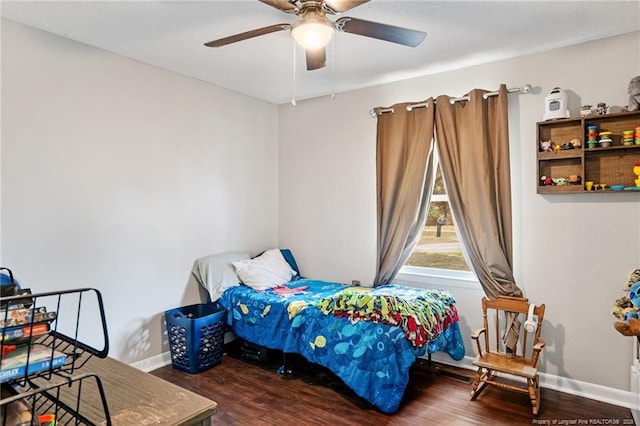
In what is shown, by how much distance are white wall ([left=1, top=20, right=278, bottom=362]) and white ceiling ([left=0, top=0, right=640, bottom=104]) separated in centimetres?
23

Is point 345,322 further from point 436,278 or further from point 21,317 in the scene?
point 21,317

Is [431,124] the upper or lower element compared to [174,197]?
upper

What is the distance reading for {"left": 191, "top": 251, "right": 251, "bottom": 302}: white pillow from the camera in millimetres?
3576

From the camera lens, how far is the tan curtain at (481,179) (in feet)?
9.97

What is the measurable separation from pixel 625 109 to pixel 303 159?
2.85 metres

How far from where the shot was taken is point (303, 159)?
14.3ft

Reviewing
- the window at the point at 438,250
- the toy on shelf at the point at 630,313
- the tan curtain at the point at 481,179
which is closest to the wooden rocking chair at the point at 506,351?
the tan curtain at the point at 481,179

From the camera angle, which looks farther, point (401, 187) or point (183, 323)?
point (401, 187)

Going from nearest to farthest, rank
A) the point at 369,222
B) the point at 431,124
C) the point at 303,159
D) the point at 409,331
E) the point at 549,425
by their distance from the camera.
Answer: the point at 549,425, the point at 409,331, the point at 431,124, the point at 369,222, the point at 303,159

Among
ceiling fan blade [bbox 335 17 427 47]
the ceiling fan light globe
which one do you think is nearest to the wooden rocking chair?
ceiling fan blade [bbox 335 17 427 47]

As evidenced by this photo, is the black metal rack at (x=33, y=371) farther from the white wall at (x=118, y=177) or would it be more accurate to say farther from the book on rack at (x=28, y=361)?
the white wall at (x=118, y=177)

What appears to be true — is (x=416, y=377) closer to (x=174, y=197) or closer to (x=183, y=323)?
(x=183, y=323)

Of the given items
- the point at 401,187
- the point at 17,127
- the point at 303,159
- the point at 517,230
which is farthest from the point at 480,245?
the point at 17,127

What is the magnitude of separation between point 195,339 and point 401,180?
2.25 meters
